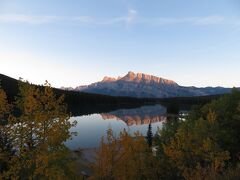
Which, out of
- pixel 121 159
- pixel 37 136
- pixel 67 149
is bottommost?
pixel 121 159

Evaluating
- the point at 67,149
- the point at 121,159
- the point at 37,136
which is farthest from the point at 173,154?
the point at 37,136

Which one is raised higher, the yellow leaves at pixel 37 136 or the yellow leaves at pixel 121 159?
the yellow leaves at pixel 37 136

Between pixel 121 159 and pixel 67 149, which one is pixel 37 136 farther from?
pixel 121 159

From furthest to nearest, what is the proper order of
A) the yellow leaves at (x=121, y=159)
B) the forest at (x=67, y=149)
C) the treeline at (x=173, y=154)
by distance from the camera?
the treeline at (x=173, y=154) → the yellow leaves at (x=121, y=159) → the forest at (x=67, y=149)

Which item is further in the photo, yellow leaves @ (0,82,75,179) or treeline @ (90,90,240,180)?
treeline @ (90,90,240,180)

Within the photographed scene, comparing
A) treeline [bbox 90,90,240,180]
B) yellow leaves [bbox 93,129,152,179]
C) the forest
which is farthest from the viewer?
treeline [bbox 90,90,240,180]

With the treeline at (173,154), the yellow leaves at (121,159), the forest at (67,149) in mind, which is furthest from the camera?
the treeline at (173,154)

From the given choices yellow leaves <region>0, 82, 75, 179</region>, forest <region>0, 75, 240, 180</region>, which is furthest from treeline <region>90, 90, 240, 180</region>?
yellow leaves <region>0, 82, 75, 179</region>

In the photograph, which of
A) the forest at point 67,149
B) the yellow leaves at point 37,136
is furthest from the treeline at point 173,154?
the yellow leaves at point 37,136

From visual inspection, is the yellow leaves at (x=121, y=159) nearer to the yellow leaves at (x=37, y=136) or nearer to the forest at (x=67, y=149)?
the forest at (x=67, y=149)

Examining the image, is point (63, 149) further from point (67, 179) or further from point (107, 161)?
point (107, 161)

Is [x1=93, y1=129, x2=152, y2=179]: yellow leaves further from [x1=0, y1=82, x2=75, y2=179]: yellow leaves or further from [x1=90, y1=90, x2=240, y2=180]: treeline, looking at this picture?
[x1=0, y1=82, x2=75, y2=179]: yellow leaves

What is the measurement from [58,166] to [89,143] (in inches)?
2456

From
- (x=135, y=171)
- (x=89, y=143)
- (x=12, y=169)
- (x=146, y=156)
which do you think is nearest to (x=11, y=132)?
(x=12, y=169)
